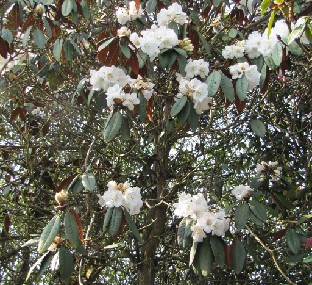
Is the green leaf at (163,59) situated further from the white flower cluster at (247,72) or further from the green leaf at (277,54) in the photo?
the green leaf at (277,54)

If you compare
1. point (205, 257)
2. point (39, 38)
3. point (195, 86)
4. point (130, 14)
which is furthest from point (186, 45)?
point (205, 257)

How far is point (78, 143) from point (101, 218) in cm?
46

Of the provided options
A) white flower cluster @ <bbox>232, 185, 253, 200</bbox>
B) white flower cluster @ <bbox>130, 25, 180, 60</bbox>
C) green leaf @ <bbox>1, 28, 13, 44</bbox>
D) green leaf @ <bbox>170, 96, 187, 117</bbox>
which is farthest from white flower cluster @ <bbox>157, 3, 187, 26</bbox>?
white flower cluster @ <bbox>232, 185, 253, 200</bbox>

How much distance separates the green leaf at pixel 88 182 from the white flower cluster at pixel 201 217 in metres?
0.34

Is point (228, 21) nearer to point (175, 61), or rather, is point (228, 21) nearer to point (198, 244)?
point (175, 61)

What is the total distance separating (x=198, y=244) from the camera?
1677 millimetres

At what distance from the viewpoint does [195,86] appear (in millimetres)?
1819

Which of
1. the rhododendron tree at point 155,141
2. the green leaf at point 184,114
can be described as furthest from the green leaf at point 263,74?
the green leaf at point 184,114

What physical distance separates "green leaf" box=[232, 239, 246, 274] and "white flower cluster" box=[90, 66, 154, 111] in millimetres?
648

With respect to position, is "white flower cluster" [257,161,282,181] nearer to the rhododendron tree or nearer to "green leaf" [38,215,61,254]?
the rhododendron tree

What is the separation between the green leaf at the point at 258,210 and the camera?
1.79 meters

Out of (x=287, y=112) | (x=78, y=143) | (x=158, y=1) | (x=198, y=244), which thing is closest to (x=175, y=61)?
(x=158, y=1)

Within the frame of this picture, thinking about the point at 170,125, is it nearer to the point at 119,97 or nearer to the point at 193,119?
the point at 193,119

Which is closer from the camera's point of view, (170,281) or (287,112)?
(170,281)
